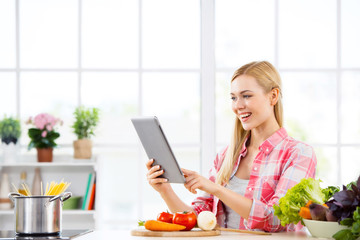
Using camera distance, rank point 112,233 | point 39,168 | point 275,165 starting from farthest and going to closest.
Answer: point 39,168 → point 275,165 → point 112,233

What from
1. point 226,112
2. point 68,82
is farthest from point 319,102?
point 68,82

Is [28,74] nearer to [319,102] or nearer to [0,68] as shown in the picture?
[0,68]

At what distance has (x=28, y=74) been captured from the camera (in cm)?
456

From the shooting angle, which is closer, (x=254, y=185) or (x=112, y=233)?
(x=112, y=233)

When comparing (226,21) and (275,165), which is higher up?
(226,21)

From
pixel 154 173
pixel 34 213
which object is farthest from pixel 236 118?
pixel 34 213

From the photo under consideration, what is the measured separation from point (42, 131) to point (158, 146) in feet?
7.23

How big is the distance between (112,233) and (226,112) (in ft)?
8.05

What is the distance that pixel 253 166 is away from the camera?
8.84 feet

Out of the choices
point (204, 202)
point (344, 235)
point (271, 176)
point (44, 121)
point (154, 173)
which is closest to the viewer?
point (344, 235)

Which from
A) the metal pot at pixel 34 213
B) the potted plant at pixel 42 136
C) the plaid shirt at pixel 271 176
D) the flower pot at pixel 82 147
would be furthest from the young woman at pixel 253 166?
the potted plant at pixel 42 136

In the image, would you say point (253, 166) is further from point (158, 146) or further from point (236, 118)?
point (158, 146)

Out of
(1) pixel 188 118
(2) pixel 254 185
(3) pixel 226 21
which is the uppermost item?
(3) pixel 226 21

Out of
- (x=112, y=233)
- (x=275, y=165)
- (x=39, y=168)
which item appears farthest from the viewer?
(x=39, y=168)
